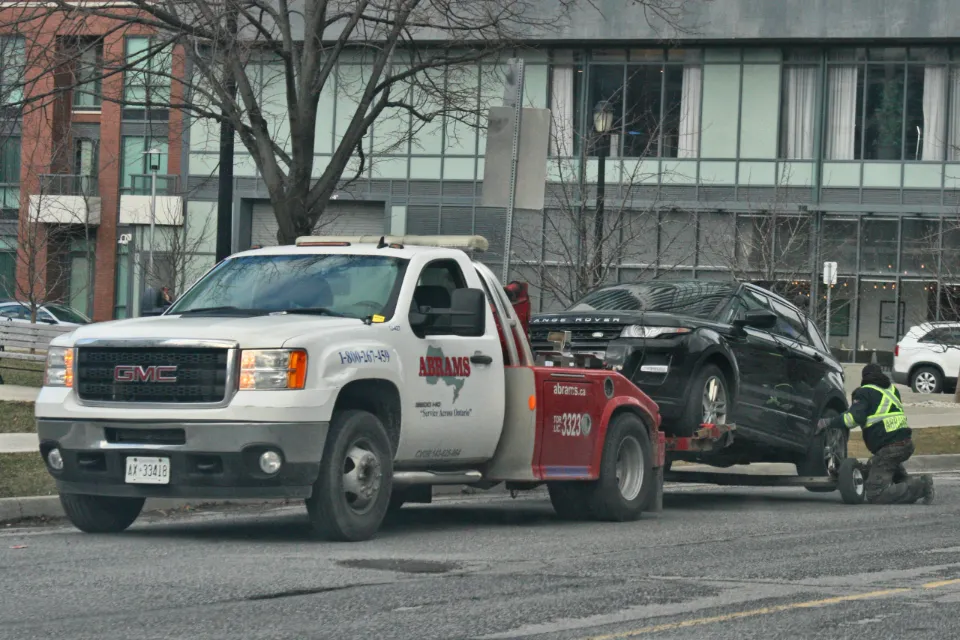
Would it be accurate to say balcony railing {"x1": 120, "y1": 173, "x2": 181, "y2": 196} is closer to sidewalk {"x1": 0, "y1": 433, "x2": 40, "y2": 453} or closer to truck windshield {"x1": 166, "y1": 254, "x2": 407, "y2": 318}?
sidewalk {"x1": 0, "y1": 433, "x2": 40, "y2": 453}

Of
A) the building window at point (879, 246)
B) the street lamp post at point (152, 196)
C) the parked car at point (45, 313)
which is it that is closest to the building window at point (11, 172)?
the street lamp post at point (152, 196)

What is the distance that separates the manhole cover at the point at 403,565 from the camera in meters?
9.04

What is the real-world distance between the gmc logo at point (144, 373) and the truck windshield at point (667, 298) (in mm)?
5272

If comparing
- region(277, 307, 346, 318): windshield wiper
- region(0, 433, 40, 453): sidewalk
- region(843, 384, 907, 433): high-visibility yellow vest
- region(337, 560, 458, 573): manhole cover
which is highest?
region(277, 307, 346, 318): windshield wiper

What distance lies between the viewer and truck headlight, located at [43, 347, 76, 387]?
→ 410 inches

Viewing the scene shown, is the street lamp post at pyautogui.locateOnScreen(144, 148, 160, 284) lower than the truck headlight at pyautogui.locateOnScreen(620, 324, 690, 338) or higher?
higher

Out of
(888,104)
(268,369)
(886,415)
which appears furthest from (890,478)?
(888,104)

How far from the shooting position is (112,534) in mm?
10906

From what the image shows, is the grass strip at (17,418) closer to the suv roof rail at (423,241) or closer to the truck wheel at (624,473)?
the suv roof rail at (423,241)

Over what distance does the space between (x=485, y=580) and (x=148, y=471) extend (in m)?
2.56

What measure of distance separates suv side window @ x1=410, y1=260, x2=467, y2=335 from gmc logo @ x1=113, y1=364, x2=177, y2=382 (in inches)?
75.8

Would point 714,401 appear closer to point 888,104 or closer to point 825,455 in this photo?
point 825,455

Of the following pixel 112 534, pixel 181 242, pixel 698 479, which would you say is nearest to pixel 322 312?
pixel 112 534

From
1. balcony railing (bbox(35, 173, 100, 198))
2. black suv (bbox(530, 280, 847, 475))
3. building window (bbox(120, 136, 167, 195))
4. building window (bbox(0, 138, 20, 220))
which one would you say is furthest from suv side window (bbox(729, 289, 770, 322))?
building window (bbox(120, 136, 167, 195))
